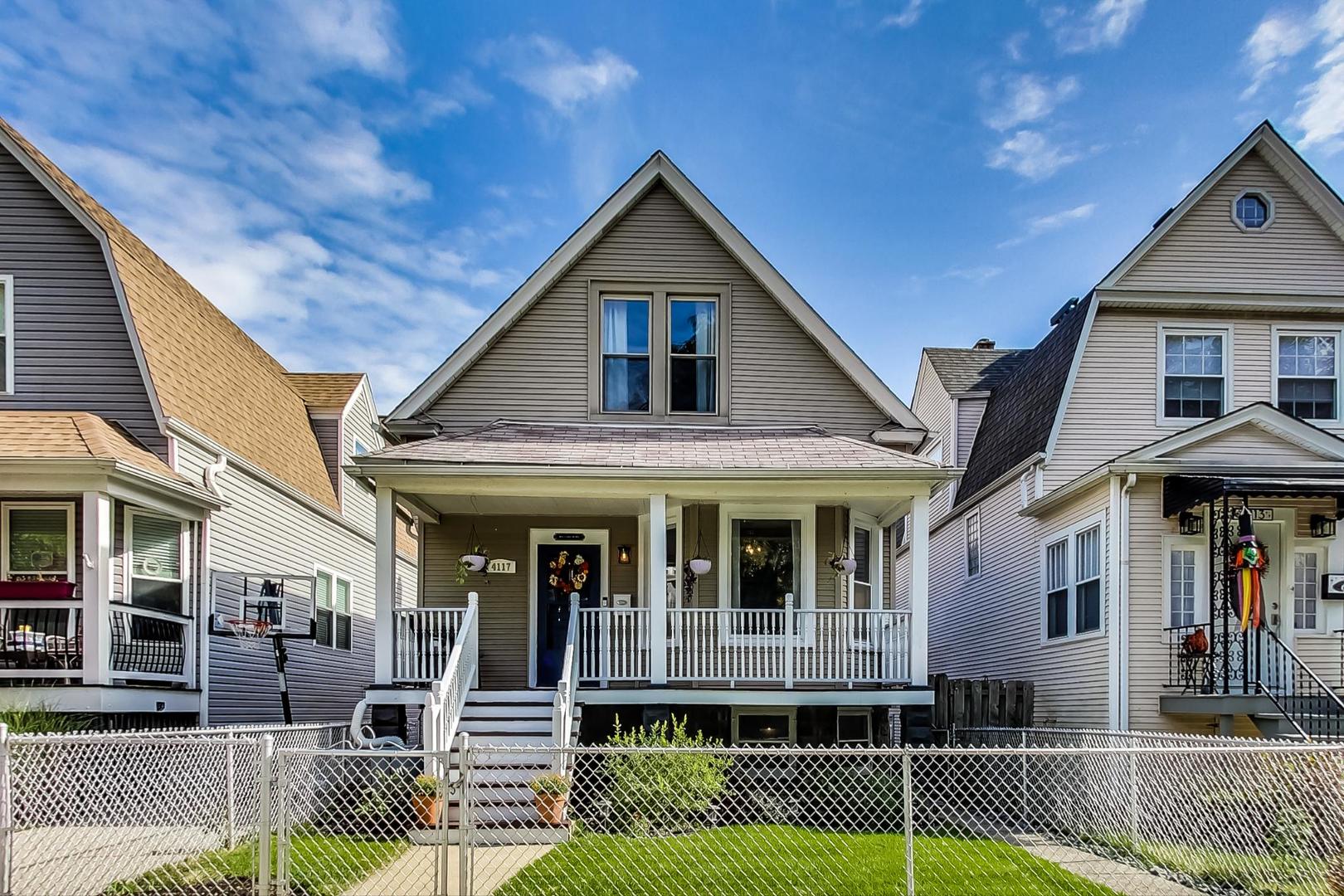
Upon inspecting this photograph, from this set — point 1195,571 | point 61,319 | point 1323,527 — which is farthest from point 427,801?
point 1323,527

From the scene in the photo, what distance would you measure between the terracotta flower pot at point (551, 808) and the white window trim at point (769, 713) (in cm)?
456

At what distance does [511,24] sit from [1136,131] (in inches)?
407

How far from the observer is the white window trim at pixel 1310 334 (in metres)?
15.3

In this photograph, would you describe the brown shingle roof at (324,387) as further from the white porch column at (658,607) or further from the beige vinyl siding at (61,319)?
the white porch column at (658,607)

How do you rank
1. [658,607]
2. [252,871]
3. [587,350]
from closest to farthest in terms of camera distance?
[252,871], [658,607], [587,350]

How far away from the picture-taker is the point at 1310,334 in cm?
1548

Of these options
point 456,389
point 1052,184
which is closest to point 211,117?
point 456,389

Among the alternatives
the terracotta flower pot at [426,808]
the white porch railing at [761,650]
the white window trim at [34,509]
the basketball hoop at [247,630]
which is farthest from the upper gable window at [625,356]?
the white window trim at [34,509]

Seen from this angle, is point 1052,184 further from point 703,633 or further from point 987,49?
point 703,633

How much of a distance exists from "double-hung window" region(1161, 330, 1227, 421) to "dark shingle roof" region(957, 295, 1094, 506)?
60.8 inches

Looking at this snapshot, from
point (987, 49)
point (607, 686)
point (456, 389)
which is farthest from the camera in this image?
point (987, 49)

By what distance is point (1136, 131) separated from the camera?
1658cm

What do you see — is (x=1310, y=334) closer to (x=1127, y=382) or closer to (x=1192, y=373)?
(x=1192, y=373)

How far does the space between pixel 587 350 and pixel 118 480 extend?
625 centimetres
